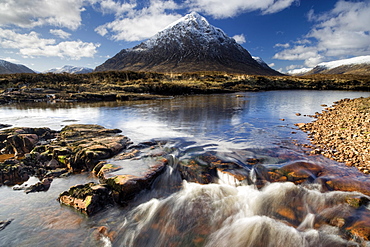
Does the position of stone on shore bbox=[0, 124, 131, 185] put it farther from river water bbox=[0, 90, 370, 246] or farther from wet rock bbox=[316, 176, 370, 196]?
wet rock bbox=[316, 176, 370, 196]

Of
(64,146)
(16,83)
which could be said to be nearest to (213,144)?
(64,146)

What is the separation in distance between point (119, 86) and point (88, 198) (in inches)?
1908

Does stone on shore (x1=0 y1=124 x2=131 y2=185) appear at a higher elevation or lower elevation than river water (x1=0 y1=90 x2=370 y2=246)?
higher

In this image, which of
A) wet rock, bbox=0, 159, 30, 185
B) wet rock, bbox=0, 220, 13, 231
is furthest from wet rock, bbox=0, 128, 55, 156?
wet rock, bbox=0, 220, 13, 231

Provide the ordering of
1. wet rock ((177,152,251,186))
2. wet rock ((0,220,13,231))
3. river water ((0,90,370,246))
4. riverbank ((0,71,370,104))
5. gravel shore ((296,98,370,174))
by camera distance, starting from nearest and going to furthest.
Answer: river water ((0,90,370,246)) < wet rock ((0,220,13,231)) < wet rock ((177,152,251,186)) < gravel shore ((296,98,370,174)) < riverbank ((0,71,370,104))

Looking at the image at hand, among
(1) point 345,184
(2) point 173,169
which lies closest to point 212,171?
(2) point 173,169

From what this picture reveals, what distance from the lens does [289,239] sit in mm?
5160

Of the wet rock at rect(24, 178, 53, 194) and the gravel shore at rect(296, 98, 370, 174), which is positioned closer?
the wet rock at rect(24, 178, 53, 194)

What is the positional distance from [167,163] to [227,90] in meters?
56.3

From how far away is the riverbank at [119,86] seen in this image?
4291 centimetres

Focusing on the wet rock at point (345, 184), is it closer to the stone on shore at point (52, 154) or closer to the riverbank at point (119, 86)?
the stone on shore at point (52, 154)

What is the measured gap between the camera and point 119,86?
51156 mm

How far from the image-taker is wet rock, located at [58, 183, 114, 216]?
6332mm

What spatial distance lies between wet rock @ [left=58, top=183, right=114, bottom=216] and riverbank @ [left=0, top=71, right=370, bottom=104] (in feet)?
124
